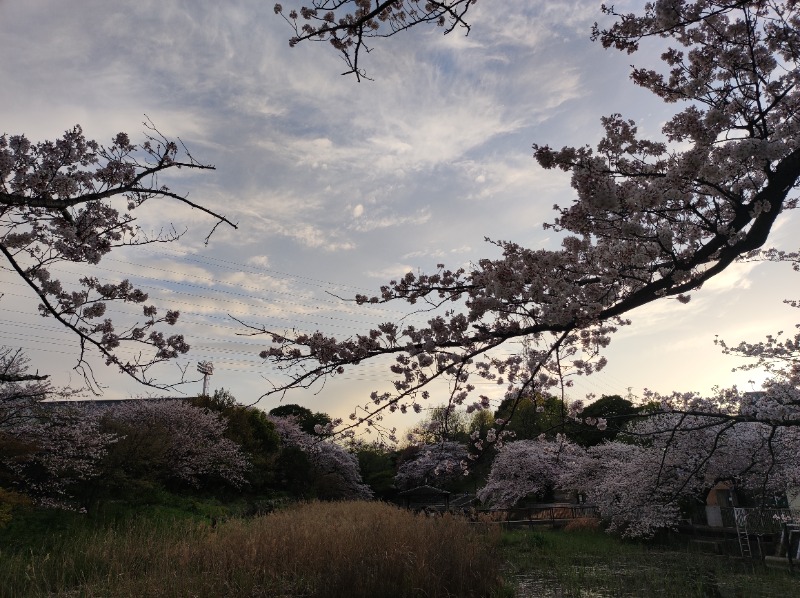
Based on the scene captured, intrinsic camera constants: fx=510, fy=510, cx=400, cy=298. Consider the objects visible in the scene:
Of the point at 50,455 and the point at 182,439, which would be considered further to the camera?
the point at 182,439

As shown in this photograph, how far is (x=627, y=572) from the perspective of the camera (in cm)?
1235

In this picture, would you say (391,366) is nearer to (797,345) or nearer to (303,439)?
(797,345)

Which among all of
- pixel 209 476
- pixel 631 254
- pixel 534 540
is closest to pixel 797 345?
pixel 631 254

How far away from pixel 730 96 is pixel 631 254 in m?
1.59

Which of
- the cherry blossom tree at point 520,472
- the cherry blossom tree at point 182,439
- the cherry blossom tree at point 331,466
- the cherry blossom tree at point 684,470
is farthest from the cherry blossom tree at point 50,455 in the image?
the cherry blossom tree at point 520,472

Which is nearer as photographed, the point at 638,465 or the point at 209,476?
the point at 638,465

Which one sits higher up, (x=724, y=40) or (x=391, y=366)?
(x=724, y=40)

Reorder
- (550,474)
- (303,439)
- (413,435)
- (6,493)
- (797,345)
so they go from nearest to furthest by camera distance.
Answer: (413,435) < (797,345) < (6,493) < (550,474) < (303,439)

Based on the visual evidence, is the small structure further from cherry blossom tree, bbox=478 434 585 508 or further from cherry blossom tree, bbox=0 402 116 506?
cherry blossom tree, bbox=0 402 116 506

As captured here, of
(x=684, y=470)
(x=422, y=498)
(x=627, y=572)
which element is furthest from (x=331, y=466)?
(x=627, y=572)

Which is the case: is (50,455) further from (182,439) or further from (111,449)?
(182,439)

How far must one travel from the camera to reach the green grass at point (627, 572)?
34.1ft

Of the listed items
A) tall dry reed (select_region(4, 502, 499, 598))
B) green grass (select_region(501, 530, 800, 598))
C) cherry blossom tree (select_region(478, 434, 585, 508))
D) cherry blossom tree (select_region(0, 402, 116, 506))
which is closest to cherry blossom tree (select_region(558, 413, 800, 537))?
green grass (select_region(501, 530, 800, 598))

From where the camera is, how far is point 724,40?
16.0 feet
